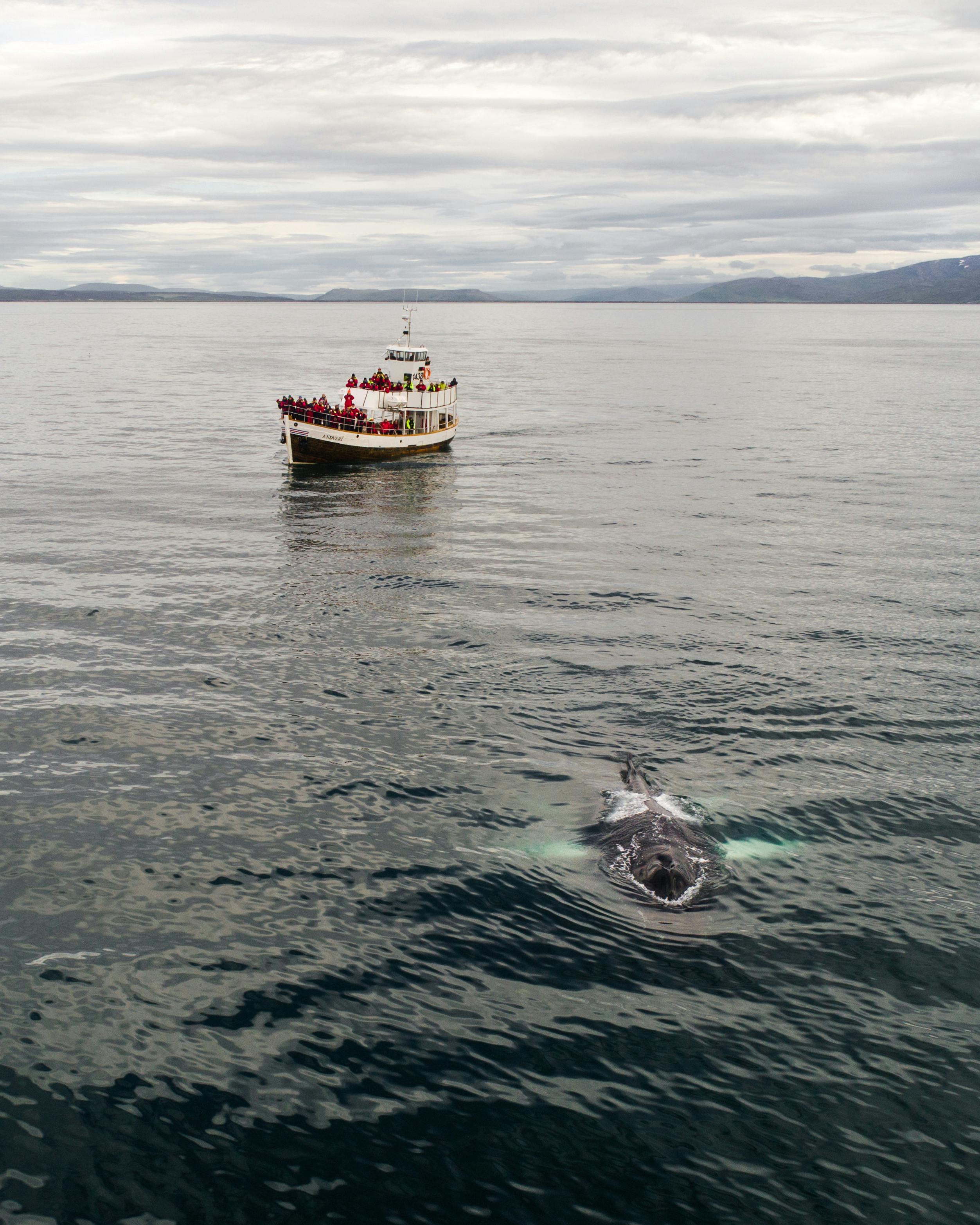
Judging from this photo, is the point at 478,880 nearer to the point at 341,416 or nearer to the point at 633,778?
the point at 633,778

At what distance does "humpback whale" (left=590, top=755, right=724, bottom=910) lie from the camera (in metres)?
16.8

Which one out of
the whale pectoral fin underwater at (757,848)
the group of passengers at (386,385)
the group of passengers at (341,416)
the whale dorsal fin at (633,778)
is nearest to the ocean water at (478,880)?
the whale pectoral fin underwater at (757,848)

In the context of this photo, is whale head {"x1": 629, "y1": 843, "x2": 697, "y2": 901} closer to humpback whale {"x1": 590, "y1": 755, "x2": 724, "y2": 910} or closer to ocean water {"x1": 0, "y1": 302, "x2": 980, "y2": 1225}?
humpback whale {"x1": 590, "y1": 755, "x2": 724, "y2": 910}

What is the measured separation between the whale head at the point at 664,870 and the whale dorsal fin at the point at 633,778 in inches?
88.9

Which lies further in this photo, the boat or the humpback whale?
the boat

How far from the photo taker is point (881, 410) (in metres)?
85.9

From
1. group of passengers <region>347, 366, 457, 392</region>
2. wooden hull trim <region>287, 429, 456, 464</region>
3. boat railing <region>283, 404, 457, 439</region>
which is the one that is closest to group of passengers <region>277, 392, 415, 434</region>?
boat railing <region>283, 404, 457, 439</region>

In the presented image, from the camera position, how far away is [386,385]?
65750 mm

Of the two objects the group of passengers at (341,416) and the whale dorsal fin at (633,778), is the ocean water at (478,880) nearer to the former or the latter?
the whale dorsal fin at (633,778)

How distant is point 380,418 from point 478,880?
51.8m

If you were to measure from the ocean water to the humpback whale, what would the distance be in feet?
1.50

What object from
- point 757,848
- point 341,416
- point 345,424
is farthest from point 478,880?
point 341,416

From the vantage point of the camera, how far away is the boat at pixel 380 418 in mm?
58844

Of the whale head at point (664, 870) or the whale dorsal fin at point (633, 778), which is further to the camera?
the whale dorsal fin at point (633, 778)
